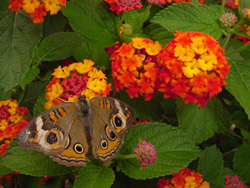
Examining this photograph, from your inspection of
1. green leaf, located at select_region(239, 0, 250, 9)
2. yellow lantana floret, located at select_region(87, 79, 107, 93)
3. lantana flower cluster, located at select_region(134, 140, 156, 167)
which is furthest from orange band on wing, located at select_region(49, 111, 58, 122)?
green leaf, located at select_region(239, 0, 250, 9)

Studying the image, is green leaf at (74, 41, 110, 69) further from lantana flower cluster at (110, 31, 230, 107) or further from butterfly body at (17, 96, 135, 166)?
butterfly body at (17, 96, 135, 166)

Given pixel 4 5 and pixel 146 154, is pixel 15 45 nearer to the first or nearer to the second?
pixel 4 5

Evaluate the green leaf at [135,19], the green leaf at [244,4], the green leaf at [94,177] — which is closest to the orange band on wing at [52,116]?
the green leaf at [94,177]

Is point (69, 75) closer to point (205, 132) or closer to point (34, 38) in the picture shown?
point (34, 38)

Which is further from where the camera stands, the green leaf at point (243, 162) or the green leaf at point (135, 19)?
the green leaf at point (243, 162)

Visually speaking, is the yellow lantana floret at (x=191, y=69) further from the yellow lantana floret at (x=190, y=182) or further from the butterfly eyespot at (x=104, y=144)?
the yellow lantana floret at (x=190, y=182)

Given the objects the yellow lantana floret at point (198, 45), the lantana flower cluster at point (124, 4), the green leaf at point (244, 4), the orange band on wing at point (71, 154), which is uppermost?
the green leaf at point (244, 4)
